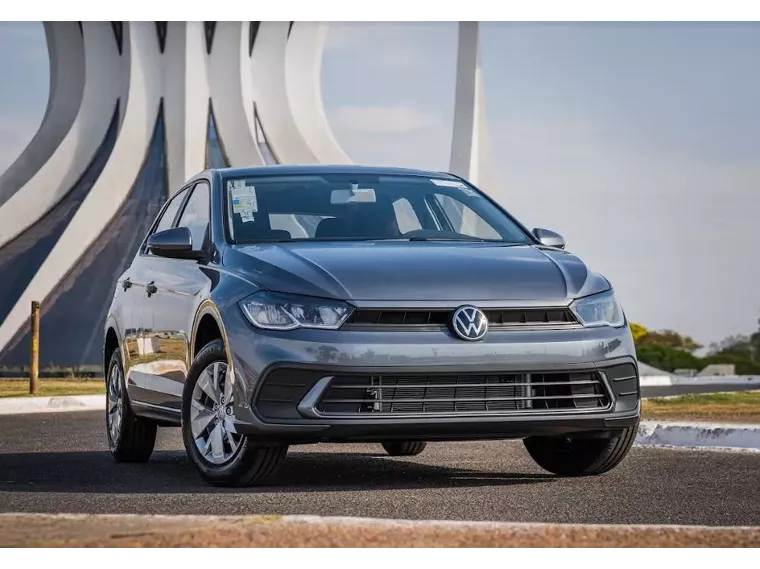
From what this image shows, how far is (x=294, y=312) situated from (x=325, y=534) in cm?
197

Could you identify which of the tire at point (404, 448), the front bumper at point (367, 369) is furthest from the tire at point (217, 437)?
the tire at point (404, 448)

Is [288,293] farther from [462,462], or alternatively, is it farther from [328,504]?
[462,462]

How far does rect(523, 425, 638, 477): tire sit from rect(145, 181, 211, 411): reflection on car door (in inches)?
80.9

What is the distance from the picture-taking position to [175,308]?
896 centimetres

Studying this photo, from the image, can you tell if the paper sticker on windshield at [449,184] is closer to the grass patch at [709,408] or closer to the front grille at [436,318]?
the front grille at [436,318]

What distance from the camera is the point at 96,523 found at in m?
6.04

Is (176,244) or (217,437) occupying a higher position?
(176,244)

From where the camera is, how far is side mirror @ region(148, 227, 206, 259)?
869 cm

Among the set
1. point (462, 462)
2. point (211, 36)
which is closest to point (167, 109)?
point (211, 36)

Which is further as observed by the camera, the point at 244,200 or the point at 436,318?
the point at 244,200

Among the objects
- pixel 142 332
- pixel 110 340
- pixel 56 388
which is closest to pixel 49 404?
pixel 56 388

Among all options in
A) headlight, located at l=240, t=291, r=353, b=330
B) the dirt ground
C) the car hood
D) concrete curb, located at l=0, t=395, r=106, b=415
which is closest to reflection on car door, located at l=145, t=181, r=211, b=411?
the car hood

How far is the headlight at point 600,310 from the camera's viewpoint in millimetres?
7934

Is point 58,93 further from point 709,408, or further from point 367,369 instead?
point 367,369
